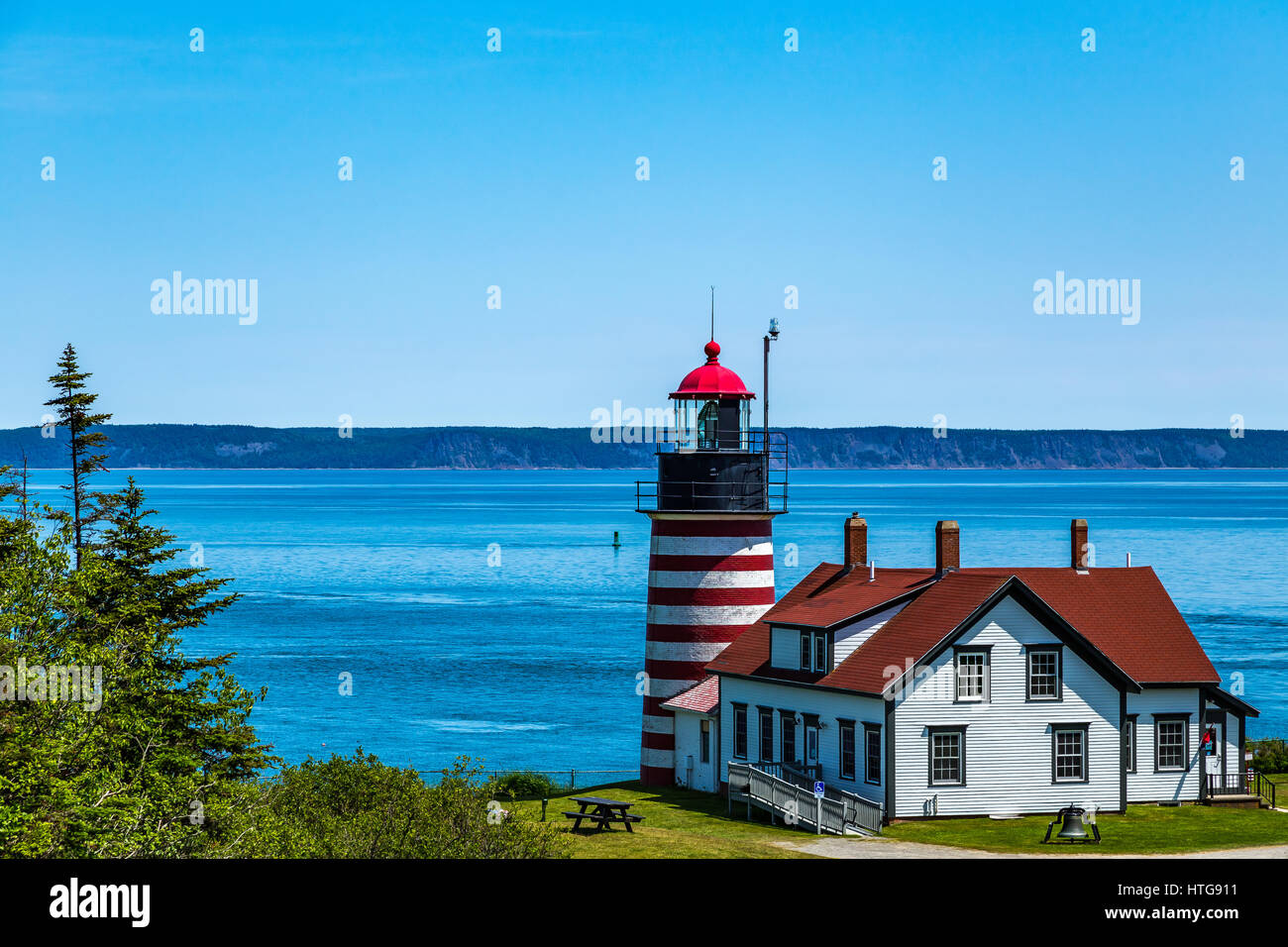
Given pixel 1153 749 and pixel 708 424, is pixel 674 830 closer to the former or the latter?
pixel 708 424

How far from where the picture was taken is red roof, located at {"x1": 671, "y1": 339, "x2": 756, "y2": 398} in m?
44.8

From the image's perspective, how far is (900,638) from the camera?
38500 millimetres

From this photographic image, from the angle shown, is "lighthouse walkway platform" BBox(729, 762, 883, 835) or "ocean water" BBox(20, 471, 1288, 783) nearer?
"lighthouse walkway platform" BBox(729, 762, 883, 835)

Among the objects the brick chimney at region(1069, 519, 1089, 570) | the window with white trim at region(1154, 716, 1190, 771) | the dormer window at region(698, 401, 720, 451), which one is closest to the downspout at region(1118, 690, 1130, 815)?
the window with white trim at region(1154, 716, 1190, 771)

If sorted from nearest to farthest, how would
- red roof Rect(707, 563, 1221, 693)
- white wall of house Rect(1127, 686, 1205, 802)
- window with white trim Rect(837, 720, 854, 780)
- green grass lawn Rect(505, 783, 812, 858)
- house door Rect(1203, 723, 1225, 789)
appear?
green grass lawn Rect(505, 783, 812, 858)
red roof Rect(707, 563, 1221, 693)
window with white trim Rect(837, 720, 854, 780)
white wall of house Rect(1127, 686, 1205, 802)
house door Rect(1203, 723, 1225, 789)

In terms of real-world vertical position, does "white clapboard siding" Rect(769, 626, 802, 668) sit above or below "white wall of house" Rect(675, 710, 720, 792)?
above

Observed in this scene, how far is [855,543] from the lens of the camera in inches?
1790

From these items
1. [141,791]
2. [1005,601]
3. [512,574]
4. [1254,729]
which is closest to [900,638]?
[1005,601]

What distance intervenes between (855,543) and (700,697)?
6702 mm

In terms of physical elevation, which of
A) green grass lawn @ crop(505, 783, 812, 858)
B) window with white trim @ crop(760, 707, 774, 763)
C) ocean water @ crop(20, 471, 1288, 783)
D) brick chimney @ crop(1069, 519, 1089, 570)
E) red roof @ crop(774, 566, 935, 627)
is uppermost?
brick chimney @ crop(1069, 519, 1089, 570)

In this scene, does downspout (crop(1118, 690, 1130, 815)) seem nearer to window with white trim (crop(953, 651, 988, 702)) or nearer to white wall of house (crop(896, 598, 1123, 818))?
white wall of house (crop(896, 598, 1123, 818))

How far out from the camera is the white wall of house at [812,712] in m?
37.7

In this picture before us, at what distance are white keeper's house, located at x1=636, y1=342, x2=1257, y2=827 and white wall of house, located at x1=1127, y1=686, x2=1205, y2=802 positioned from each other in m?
0.05
